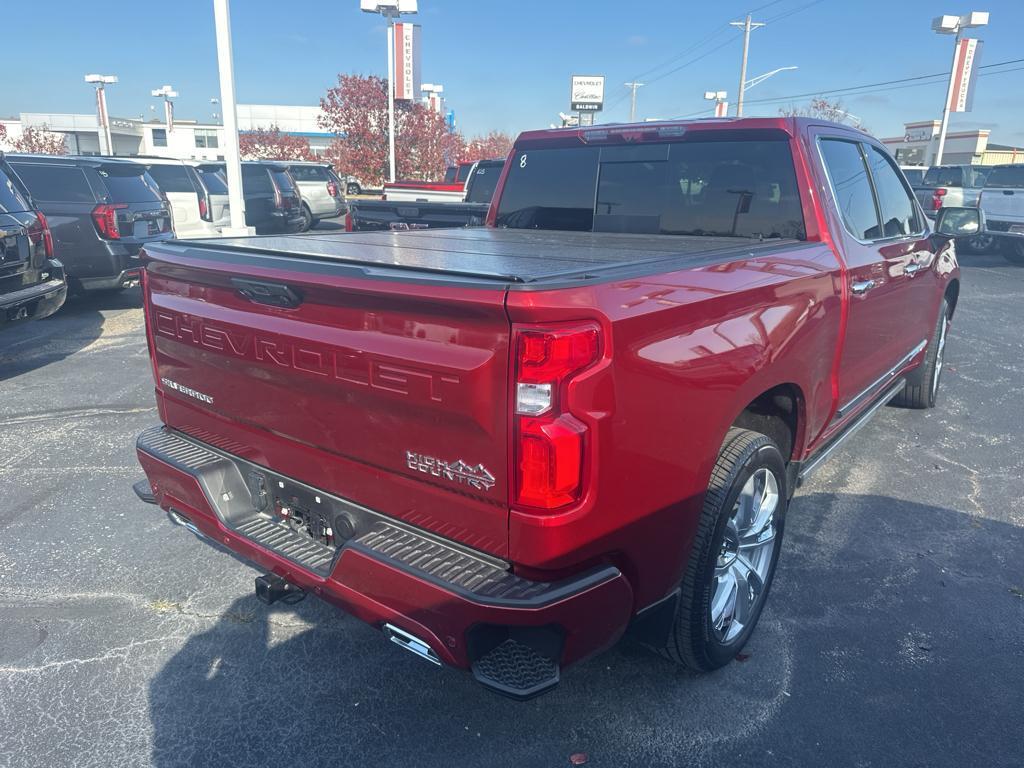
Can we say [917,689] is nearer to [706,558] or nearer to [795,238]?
[706,558]

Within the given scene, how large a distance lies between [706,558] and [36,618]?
2.76m

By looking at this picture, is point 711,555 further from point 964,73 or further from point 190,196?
point 964,73

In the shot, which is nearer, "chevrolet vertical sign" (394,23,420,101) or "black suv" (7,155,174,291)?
"black suv" (7,155,174,291)

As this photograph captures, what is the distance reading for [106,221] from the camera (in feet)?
30.6

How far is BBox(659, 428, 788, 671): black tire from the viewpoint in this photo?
2508mm

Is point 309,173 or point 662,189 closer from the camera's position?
point 662,189

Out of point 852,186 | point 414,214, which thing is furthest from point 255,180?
point 852,186

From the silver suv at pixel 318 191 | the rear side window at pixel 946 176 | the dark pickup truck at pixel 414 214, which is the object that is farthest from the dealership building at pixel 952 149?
the dark pickup truck at pixel 414 214

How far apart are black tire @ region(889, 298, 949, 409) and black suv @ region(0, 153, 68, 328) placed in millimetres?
7428

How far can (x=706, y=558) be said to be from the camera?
2.52 m

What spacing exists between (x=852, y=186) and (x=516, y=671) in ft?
10.5

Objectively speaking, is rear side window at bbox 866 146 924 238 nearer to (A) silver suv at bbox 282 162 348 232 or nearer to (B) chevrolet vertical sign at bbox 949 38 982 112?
(A) silver suv at bbox 282 162 348 232

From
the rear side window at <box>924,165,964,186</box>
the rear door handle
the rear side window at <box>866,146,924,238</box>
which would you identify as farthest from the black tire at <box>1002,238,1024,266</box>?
the rear door handle

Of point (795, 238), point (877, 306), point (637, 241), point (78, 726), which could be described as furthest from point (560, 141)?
point (78, 726)
